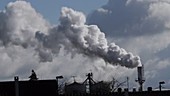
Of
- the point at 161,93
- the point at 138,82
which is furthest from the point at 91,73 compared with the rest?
the point at 161,93

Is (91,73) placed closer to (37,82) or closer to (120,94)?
(120,94)

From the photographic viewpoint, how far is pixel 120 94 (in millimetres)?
82188

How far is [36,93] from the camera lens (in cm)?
6856

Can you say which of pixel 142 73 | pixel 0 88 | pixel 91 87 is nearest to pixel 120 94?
pixel 142 73

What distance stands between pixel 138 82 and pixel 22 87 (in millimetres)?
34861

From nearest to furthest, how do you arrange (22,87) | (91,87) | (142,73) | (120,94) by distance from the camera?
(22,87), (120,94), (142,73), (91,87)


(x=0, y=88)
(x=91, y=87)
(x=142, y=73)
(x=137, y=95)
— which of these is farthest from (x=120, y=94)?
(x=91, y=87)

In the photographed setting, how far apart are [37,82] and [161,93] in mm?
22974

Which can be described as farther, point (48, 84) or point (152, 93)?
point (152, 93)

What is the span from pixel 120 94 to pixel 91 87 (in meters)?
28.2

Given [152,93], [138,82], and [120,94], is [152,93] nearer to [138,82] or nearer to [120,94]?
[120,94]

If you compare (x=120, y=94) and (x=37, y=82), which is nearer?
(x=37, y=82)

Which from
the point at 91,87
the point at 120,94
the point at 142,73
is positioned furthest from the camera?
the point at 91,87

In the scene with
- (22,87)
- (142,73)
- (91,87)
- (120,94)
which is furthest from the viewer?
(91,87)
